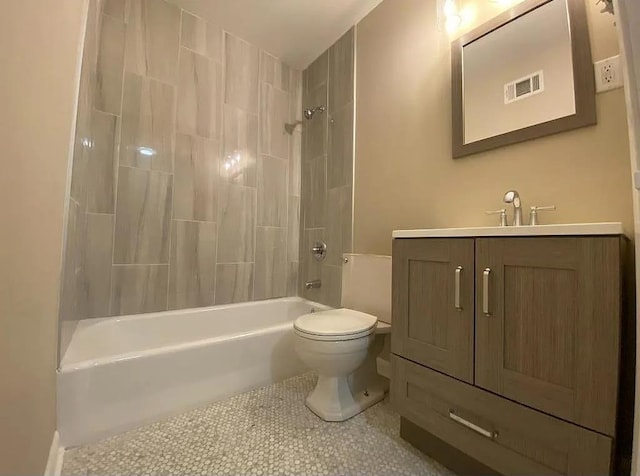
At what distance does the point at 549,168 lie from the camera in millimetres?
1054

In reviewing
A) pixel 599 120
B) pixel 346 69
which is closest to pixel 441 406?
pixel 599 120

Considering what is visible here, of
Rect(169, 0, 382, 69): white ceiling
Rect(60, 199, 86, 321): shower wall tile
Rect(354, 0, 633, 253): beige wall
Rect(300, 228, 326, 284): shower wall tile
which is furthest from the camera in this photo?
Rect(300, 228, 326, 284): shower wall tile

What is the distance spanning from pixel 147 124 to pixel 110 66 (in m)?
0.35

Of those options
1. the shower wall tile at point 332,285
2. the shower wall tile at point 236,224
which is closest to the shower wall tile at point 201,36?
the shower wall tile at point 236,224

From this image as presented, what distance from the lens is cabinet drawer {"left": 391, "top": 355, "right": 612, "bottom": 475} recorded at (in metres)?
0.68

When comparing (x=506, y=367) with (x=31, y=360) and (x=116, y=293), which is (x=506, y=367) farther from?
(x=116, y=293)

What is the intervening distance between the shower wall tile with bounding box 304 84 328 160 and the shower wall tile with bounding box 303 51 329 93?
5 cm

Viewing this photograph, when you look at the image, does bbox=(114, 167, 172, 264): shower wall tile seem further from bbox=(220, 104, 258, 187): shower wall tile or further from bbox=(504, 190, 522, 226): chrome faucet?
bbox=(504, 190, 522, 226): chrome faucet

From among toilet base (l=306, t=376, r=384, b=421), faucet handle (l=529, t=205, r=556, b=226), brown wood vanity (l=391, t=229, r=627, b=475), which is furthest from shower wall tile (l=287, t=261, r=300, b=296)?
faucet handle (l=529, t=205, r=556, b=226)

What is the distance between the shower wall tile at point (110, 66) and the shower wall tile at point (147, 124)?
5cm

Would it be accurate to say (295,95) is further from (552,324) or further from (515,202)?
(552,324)

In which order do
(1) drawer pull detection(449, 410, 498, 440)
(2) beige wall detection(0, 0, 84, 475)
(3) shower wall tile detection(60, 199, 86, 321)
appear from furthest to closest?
(3) shower wall tile detection(60, 199, 86, 321)
(1) drawer pull detection(449, 410, 498, 440)
(2) beige wall detection(0, 0, 84, 475)

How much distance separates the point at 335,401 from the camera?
4.30 feet

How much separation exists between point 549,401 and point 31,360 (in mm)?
1399
